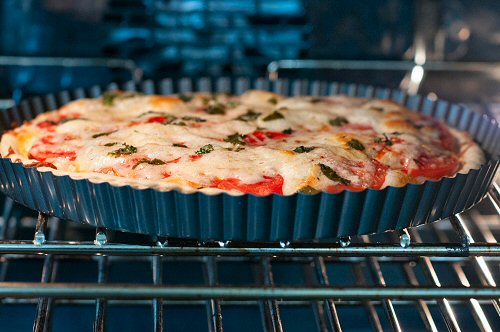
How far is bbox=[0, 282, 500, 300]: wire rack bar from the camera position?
132cm

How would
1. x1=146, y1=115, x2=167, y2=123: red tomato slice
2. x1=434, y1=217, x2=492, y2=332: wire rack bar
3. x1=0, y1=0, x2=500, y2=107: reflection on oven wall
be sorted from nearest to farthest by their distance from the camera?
1. x1=434, y1=217, x2=492, y2=332: wire rack bar
2. x1=146, y1=115, x2=167, y2=123: red tomato slice
3. x1=0, y1=0, x2=500, y2=107: reflection on oven wall

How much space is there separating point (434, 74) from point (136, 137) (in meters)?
1.94

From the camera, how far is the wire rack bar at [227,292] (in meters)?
1.32

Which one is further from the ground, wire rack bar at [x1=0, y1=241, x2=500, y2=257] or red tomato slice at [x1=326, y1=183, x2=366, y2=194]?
red tomato slice at [x1=326, y1=183, x2=366, y2=194]

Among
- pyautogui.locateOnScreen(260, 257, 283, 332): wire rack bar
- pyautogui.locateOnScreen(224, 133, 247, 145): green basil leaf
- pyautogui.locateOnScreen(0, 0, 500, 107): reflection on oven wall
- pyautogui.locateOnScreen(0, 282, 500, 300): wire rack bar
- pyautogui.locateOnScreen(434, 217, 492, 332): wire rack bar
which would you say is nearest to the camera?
pyautogui.locateOnScreen(0, 282, 500, 300): wire rack bar

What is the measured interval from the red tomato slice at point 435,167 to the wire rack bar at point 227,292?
0.61 m

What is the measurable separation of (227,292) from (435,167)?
942 mm

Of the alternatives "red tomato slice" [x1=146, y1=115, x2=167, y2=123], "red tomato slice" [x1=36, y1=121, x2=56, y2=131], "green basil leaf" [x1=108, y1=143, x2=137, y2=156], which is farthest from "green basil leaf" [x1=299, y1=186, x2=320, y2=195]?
"red tomato slice" [x1=36, y1=121, x2=56, y2=131]

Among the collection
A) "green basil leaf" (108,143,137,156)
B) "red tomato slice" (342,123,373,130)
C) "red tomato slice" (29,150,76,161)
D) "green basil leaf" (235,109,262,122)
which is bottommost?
"green basil leaf" (108,143,137,156)

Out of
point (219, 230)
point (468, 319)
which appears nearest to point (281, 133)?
point (219, 230)

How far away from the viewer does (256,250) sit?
1583 mm

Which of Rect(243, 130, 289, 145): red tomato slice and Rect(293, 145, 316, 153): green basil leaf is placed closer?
Rect(293, 145, 316, 153): green basil leaf

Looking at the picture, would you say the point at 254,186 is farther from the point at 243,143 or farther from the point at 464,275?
the point at 464,275

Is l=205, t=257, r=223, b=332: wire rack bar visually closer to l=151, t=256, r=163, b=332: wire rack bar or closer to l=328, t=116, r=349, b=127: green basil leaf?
l=151, t=256, r=163, b=332: wire rack bar
